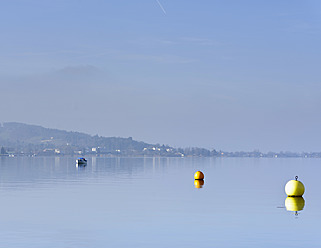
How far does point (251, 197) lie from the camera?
6366 cm

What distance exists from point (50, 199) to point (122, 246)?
28668mm

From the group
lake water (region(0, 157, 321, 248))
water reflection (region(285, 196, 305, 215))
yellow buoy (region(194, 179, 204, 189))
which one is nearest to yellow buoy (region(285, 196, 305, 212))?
water reflection (region(285, 196, 305, 215))

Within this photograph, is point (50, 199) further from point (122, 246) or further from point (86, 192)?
point (122, 246)

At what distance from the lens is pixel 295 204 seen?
56219mm

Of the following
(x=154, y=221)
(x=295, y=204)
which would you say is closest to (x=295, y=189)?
(x=295, y=204)

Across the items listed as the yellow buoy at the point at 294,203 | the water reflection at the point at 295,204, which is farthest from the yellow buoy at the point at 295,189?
the water reflection at the point at 295,204

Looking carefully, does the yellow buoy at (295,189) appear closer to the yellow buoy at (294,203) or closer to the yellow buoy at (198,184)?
the yellow buoy at (294,203)

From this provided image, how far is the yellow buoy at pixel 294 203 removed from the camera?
171ft

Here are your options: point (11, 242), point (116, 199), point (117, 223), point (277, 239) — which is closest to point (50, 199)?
point (116, 199)

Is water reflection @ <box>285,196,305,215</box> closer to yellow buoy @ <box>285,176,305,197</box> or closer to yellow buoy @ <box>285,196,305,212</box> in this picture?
yellow buoy @ <box>285,196,305,212</box>

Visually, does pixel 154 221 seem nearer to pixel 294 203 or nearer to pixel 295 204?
pixel 295 204

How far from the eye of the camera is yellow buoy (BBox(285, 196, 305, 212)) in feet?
171

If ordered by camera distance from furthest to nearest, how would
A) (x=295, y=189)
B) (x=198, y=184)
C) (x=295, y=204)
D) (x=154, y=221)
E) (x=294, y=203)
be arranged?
(x=198, y=184), (x=295, y=189), (x=294, y=203), (x=295, y=204), (x=154, y=221)

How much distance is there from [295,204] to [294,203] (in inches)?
42.3
